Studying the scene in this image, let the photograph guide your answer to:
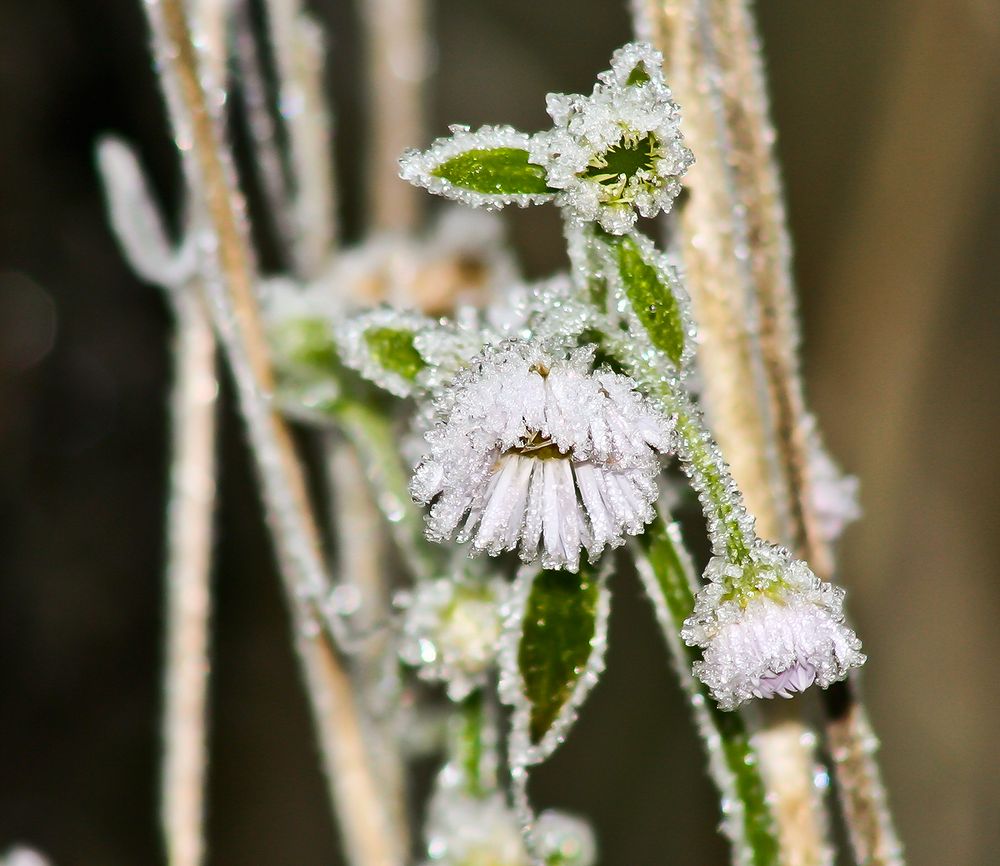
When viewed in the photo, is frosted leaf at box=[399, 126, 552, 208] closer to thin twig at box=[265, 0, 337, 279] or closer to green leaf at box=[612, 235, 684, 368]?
green leaf at box=[612, 235, 684, 368]

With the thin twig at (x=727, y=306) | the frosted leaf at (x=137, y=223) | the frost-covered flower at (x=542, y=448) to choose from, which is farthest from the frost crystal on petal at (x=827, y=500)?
the frosted leaf at (x=137, y=223)

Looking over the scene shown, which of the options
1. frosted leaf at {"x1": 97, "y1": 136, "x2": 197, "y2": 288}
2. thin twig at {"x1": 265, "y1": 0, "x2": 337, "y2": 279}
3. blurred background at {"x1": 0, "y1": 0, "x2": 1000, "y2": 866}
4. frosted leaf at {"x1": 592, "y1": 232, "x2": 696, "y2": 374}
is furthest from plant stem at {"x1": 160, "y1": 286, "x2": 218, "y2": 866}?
blurred background at {"x1": 0, "y1": 0, "x2": 1000, "y2": 866}

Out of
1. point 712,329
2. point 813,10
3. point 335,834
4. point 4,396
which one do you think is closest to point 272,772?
point 335,834

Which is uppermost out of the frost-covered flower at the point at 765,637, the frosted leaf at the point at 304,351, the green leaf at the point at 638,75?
the frosted leaf at the point at 304,351

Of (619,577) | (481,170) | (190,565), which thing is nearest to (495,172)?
(481,170)

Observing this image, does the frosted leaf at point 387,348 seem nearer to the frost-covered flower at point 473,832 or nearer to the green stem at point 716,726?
the green stem at point 716,726

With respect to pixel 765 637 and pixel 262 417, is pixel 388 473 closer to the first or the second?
pixel 262 417
